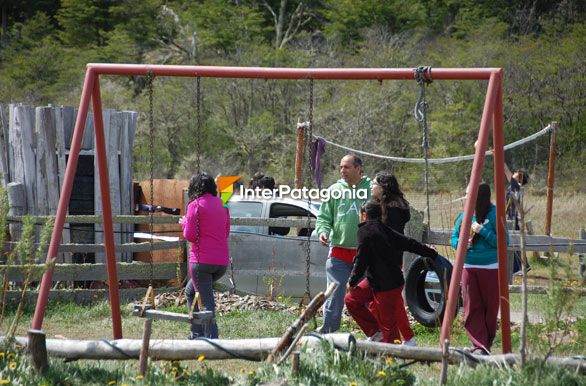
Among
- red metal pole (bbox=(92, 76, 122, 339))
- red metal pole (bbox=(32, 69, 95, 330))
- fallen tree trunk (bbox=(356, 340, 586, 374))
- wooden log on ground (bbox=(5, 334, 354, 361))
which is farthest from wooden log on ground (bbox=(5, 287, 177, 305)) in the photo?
fallen tree trunk (bbox=(356, 340, 586, 374))

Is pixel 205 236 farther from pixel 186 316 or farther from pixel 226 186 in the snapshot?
pixel 226 186

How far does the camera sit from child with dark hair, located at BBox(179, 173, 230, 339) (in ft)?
29.0

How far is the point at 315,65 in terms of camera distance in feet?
131

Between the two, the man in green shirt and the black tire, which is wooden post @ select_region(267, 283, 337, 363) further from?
the black tire

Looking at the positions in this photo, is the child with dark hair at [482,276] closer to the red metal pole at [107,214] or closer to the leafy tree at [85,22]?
the red metal pole at [107,214]

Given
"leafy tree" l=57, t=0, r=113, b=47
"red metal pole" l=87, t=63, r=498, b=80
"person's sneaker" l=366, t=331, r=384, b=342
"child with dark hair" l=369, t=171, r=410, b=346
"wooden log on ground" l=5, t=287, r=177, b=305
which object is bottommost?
"wooden log on ground" l=5, t=287, r=177, b=305

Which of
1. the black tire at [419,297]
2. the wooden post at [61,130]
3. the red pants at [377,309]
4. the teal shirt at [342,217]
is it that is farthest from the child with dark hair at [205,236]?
the wooden post at [61,130]

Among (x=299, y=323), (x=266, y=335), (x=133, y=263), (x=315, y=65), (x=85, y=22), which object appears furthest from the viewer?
(x=85, y=22)

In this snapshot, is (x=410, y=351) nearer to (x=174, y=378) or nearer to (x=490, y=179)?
(x=174, y=378)

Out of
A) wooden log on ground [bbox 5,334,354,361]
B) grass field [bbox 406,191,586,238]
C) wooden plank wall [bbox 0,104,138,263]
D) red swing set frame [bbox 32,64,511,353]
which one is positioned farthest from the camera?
grass field [bbox 406,191,586,238]

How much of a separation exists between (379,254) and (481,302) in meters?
0.93

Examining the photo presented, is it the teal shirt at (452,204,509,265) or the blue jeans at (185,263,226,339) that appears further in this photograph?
the blue jeans at (185,263,226,339)

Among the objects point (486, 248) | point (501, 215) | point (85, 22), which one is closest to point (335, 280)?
point (486, 248)

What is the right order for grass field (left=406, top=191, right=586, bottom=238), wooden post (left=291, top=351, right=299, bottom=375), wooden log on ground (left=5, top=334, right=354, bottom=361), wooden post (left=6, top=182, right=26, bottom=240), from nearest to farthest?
wooden post (left=291, top=351, right=299, bottom=375), wooden log on ground (left=5, top=334, right=354, bottom=361), wooden post (left=6, top=182, right=26, bottom=240), grass field (left=406, top=191, right=586, bottom=238)
